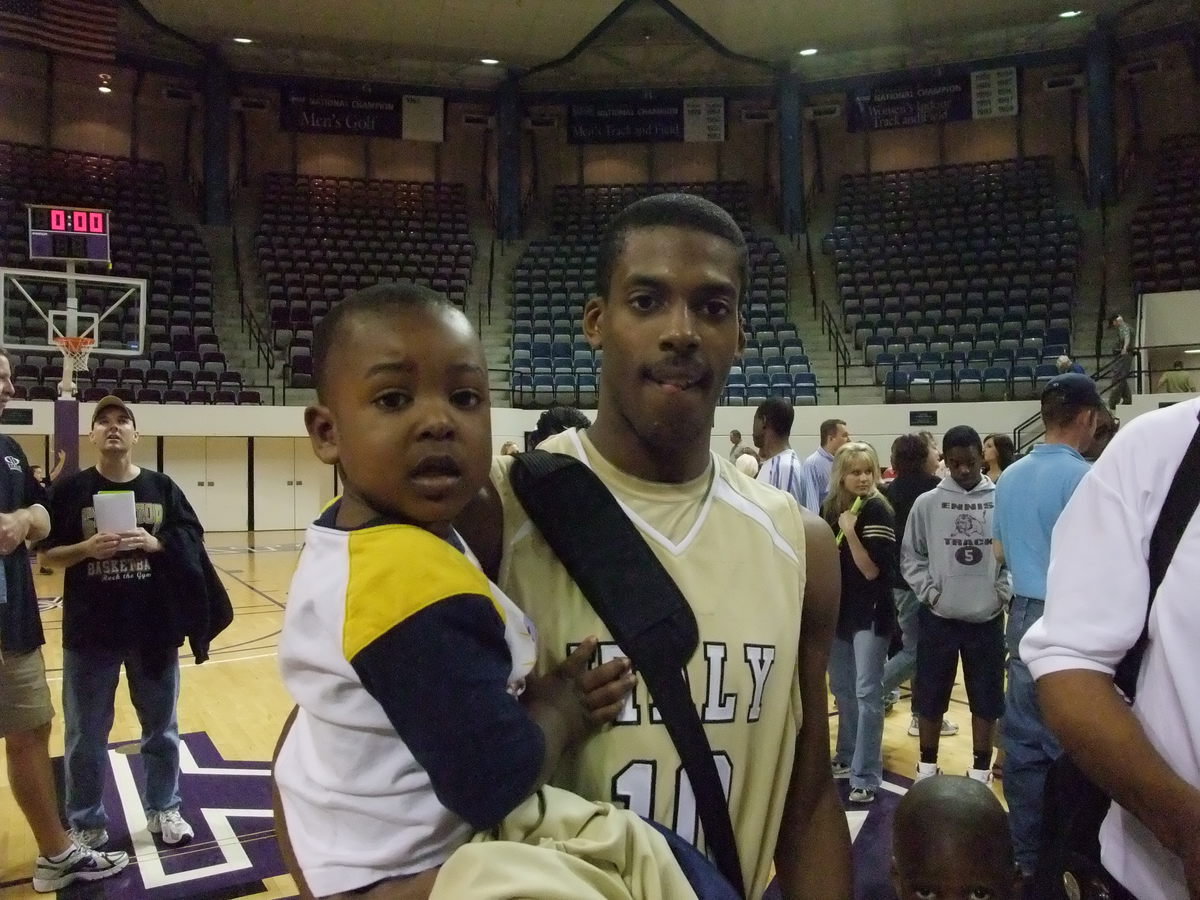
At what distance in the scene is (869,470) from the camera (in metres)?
4.09

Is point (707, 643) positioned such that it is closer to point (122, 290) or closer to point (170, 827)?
point (170, 827)

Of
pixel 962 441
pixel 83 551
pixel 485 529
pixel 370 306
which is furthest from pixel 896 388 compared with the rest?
pixel 370 306

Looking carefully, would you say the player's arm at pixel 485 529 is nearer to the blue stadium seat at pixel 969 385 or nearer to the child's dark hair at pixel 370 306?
the child's dark hair at pixel 370 306

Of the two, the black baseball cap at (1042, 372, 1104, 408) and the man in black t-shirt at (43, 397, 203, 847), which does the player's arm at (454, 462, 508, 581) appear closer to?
the man in black t-shirt at (43, 397, 203, 847)

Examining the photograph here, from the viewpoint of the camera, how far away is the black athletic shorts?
13.0 feet

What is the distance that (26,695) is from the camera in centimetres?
312

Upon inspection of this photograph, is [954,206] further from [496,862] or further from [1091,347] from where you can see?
[496,862]

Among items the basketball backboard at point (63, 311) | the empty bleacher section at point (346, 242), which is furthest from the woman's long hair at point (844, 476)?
the empty bleacher section at point (346, 242)

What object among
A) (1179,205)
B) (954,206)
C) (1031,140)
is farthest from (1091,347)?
(1031,140)

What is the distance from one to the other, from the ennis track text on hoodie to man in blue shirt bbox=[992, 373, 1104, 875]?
320 mm

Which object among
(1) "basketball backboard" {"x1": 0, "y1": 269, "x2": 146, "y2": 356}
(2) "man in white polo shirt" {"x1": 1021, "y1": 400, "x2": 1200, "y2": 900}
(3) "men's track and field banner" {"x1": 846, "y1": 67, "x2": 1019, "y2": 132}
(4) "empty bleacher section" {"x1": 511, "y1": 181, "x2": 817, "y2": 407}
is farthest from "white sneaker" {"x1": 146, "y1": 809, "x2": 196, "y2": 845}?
(3) "men's track and field banner" {"x1": 846, "y1": 67, "x2": 1019, "y2": 132}

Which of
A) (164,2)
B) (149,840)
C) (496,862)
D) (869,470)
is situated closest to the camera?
(496,862)

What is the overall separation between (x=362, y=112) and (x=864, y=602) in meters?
17.7

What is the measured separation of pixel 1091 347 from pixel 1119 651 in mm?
15526
